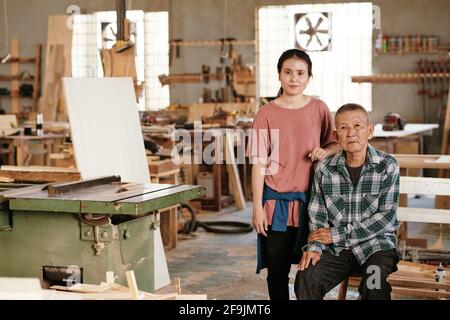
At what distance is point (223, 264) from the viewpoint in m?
5.77

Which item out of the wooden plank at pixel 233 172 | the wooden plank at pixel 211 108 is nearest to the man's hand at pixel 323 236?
the wooden plank at pixel 233 172

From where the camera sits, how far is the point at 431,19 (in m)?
10.5

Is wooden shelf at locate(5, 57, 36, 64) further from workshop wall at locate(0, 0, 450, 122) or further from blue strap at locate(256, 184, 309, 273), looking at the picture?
blue strap at locate(256, 184, 309, 273)

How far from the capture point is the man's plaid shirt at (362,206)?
10.9ft

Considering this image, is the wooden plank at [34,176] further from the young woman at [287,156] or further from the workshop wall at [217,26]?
the workshop wall at [217,26]

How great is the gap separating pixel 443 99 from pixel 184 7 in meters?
4.09

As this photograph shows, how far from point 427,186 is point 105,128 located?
1.88m

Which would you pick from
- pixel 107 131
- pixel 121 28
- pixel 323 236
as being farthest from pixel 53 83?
pixel 323 236

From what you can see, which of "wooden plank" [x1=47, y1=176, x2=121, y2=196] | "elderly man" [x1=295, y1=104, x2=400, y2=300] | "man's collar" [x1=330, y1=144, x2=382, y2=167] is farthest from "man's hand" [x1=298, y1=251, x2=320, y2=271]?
"wooden plank" [x1=47, y1=176, x2=121, y2=196]

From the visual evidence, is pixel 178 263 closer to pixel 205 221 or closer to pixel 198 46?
pixel 205 221

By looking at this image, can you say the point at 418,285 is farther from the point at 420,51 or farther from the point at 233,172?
the point at 420,51

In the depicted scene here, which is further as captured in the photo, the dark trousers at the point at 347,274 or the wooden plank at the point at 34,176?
the wooden plank at the point at 34,176

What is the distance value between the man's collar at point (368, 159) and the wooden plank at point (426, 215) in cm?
58

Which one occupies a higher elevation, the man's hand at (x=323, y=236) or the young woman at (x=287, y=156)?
the young woman at (x=287, y=156)
